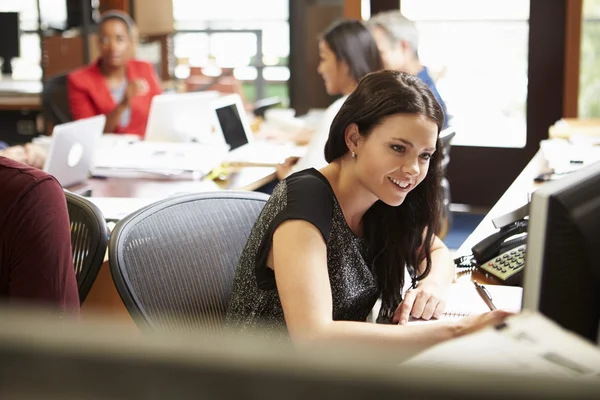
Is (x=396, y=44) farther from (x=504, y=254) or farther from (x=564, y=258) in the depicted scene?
(x=564, y=258)

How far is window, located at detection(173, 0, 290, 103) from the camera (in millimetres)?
6223

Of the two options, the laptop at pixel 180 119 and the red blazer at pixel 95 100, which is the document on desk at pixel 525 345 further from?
the red blazer at pixel 95 100

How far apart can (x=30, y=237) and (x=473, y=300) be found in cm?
91

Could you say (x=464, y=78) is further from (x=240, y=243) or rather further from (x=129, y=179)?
(x=240, y=243)

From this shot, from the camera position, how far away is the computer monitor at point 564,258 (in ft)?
2.50

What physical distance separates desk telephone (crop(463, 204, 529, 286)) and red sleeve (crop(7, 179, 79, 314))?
1.00 metres

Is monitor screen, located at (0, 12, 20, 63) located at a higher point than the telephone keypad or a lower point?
higher

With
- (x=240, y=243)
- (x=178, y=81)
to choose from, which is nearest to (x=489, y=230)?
(x=240, y=243)

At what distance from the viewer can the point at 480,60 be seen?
509 cm

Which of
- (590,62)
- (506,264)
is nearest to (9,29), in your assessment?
(590,62)

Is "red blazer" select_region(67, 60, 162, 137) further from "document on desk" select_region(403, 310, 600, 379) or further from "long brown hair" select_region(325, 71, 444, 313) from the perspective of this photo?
"document on desk" select_region(403, 310, 600, 379)

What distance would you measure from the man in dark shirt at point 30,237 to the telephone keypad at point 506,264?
1001 mm

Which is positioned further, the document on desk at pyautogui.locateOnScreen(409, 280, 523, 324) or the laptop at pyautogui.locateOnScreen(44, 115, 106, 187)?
the laptop at pyautogui.locateOnScreen(44, 115, 106, 187)

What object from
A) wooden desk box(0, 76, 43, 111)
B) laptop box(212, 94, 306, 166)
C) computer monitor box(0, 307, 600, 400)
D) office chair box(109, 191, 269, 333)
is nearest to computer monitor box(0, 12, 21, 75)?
wooden desk box(0, 76, 43, 111)
